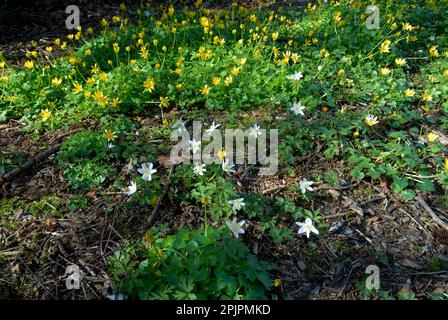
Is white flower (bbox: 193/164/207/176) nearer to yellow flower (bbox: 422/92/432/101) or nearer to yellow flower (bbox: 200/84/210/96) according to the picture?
yellow flower (bbox: 200/84/210/96)

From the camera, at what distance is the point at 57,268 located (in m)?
2.26

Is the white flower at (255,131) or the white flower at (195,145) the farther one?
the white flower at (255,131)

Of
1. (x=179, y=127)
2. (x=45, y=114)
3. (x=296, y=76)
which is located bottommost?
(x=179, y=127)

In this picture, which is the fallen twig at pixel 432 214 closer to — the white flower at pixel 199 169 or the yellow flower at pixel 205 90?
the white flower at pixel 199 169

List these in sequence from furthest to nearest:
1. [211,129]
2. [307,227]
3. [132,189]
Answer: [211,129] < [132,189] < [307,227]

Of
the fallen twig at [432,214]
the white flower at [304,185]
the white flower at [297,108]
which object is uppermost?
the white flower at [297,108]

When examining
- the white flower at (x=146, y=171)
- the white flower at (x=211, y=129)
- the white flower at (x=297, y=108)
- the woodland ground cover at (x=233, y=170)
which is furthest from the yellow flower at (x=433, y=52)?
the white flower at (x=146, y=171)

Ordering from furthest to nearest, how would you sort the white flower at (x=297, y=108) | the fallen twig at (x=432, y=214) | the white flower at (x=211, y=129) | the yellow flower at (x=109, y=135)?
the white flower at (x=297, y=108), the white flower at (x=211, y=129), the yellow flower at (x=109, y=135), the fallen twig at (x=432, y=214)

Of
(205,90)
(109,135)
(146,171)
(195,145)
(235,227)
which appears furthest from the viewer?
(205,90)

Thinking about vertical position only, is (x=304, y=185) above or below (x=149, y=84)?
below

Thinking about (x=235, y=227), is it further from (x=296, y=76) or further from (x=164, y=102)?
(x=296, y=76)

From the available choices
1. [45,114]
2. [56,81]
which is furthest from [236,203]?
[56,81]

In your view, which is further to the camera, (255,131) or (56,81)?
(56,81)
